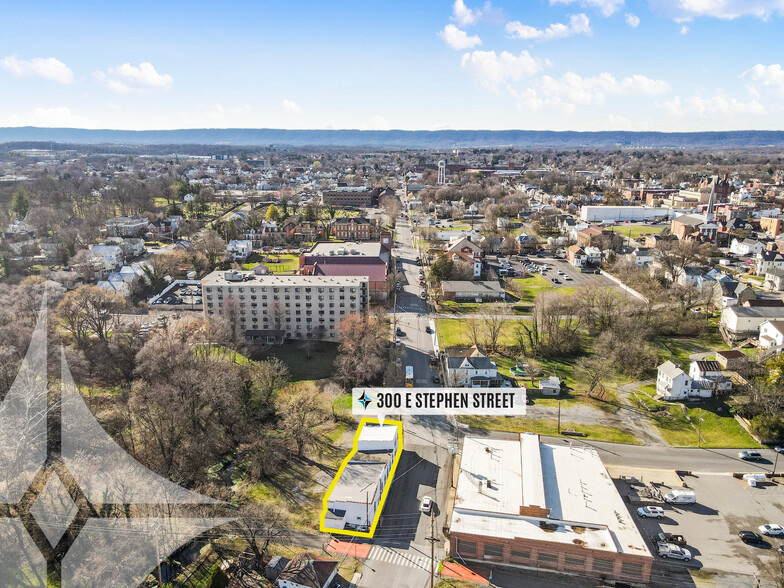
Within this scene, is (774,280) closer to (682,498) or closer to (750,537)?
(682,498)

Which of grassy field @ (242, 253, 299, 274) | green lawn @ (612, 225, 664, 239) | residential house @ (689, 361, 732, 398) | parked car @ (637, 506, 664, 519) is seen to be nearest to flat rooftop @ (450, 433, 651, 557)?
parked car @ (637, 506, 664, 519)

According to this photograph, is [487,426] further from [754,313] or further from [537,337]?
[754,313]

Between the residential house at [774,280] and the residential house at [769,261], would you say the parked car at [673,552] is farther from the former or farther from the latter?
the residential house at [769,261]

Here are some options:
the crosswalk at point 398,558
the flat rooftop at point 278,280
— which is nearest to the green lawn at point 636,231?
the flat rooftop at point 278,280

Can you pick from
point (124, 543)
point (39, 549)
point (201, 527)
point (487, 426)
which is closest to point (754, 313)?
point (487, 426)

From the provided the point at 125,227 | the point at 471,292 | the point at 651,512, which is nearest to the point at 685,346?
the point at 471,292

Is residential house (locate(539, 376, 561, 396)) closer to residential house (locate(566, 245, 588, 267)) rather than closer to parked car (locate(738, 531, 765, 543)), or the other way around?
parked car (locate(738, 531, 765, 543))

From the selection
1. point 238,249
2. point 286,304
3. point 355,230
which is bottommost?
point 286,304
